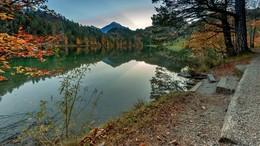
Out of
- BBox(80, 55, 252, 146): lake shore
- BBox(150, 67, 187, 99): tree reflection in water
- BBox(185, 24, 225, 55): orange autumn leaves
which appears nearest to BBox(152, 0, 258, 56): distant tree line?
BBox(185, 24, 225, 55): orange autumn leaves

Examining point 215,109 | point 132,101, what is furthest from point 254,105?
point 132,101

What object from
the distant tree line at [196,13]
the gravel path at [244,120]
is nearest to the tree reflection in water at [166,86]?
the distant tree line at [196,13]

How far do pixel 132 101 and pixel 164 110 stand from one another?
535 cm

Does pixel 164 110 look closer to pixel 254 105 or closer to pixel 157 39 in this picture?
pixel 254 105

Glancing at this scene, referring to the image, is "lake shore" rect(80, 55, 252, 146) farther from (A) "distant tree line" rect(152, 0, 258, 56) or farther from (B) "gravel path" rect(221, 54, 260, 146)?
(A) "distant tree line" rect(152, 0, 258, 56)

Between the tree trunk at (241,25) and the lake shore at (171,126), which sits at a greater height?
the tree trunk at (241,25)

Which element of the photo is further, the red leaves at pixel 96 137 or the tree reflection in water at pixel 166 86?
the tree reflection in water at pixel 166 86

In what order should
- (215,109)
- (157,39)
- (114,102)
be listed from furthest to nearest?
(157,39) → (114,102) → (215,109)

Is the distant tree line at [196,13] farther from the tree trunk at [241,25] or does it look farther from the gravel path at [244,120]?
the gravel path at [244,120]

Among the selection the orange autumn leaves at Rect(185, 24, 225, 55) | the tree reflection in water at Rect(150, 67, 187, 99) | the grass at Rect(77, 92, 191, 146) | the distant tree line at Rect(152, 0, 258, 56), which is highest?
the distant tree line at Rect(152, 0, 258, 56)

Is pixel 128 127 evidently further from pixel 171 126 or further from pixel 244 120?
pixel 244 120

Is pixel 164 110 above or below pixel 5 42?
below

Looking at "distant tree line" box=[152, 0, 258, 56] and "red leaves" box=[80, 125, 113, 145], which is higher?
"distant tree line" box=[152, 0, 258, 56]

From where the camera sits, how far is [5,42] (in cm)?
312
